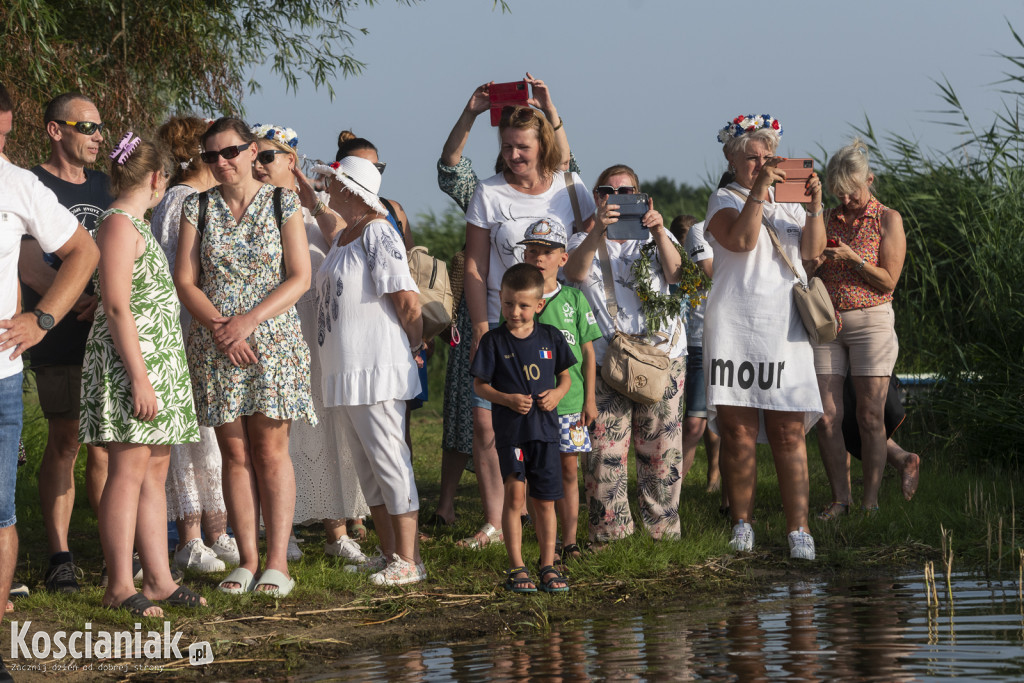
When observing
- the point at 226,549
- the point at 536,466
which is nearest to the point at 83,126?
the point at 226,549

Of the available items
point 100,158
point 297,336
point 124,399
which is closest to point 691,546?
point 297,336

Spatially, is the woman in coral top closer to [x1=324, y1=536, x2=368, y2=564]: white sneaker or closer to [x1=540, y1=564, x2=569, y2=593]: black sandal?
[x1=540, y1=564, x2=569, y2=593]: black sandal

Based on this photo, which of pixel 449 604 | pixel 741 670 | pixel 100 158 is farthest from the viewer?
pixel 100 158

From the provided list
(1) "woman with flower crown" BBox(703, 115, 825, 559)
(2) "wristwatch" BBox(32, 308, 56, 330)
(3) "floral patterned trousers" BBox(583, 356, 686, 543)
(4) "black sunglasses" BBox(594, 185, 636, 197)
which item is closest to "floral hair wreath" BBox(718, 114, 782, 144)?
(1) "woman with flower crown" BBox(703, 115, 825, 559)

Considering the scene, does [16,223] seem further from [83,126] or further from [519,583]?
[519,583]

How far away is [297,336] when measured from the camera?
5.24 meters

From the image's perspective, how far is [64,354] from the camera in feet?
18.0

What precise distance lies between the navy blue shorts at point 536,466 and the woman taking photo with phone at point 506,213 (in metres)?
0.75

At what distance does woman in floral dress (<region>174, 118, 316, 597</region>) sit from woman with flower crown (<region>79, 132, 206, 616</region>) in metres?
0.16

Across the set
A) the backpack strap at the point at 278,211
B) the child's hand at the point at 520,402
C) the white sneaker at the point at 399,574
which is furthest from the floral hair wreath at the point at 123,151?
the white sneaker at the point at 399,574

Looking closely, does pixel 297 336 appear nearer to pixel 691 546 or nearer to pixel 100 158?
pixel 691 546

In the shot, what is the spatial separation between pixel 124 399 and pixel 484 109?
102 inches

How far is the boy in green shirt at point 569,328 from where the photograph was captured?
559 centimetres

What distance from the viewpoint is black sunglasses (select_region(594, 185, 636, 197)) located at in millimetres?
5953
